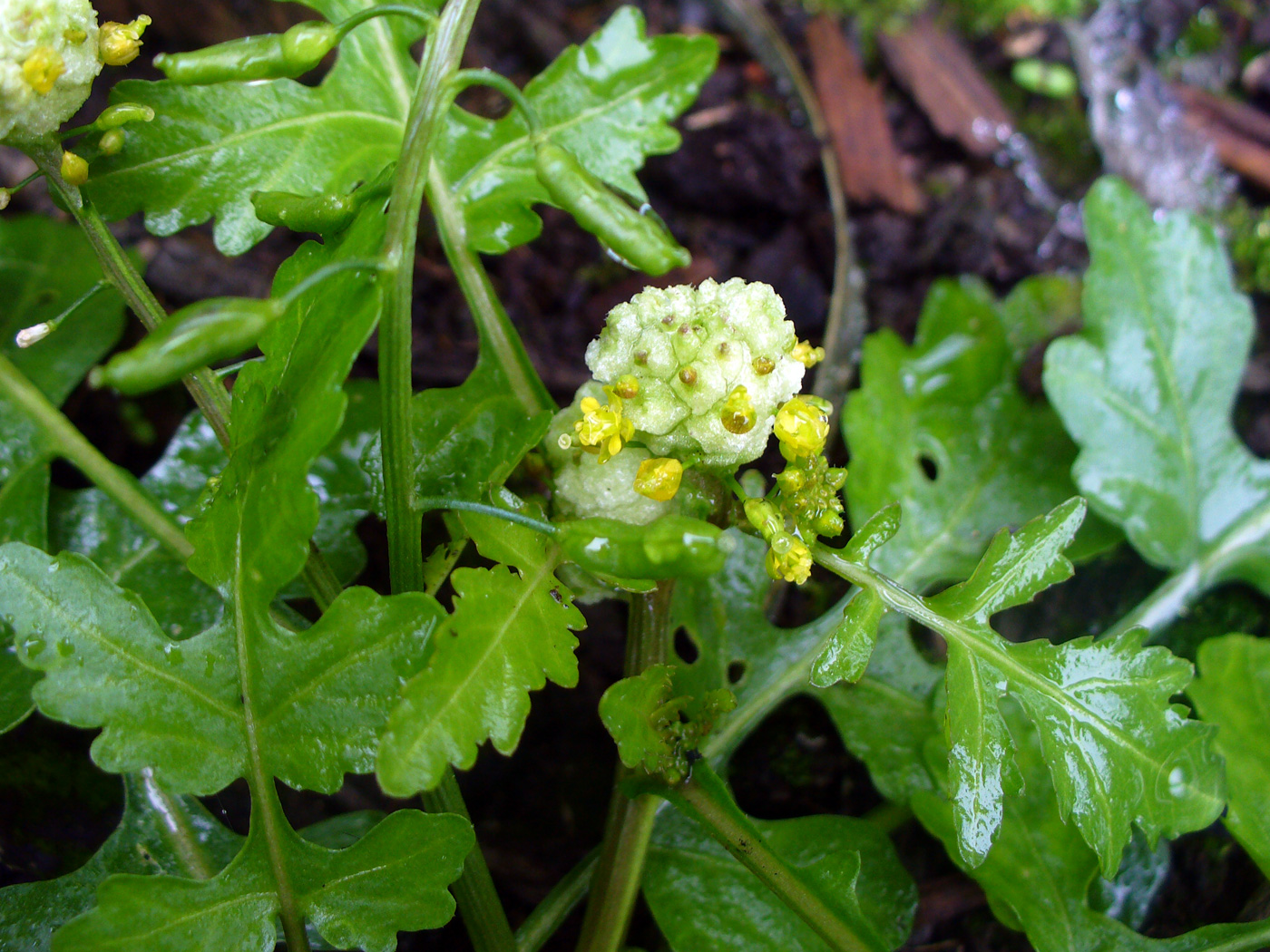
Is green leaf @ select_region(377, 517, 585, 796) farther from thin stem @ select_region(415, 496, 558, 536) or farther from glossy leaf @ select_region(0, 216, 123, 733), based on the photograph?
glossy leaf @ select_region(0, 216, 123, 733)

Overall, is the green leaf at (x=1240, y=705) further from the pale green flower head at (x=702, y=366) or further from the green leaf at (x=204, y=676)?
the green leaf at (x=204, y=676)

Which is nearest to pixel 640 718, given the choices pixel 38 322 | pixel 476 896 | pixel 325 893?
pixel 476 896

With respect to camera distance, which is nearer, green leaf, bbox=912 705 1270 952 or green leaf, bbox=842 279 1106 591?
green leaf, bbox=912 705 1270 952

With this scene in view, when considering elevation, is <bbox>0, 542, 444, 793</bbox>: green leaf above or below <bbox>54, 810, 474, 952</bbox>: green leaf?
above

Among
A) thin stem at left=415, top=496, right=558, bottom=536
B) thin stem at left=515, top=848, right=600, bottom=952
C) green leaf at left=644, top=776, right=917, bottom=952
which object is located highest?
thin stem at left=415, top=496, right=558, bottom=536

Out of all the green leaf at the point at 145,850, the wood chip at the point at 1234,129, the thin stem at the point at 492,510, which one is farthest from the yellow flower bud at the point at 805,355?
the wood chip at the point at 1234,129

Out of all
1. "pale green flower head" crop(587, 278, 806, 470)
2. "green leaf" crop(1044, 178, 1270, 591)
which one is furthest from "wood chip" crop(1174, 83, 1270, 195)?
"pale green flower head" crop(587, 278, 806, 470)

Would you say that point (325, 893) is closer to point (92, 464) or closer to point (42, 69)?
point (92, 464)

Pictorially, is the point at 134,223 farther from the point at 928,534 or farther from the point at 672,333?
the point at 928,534
